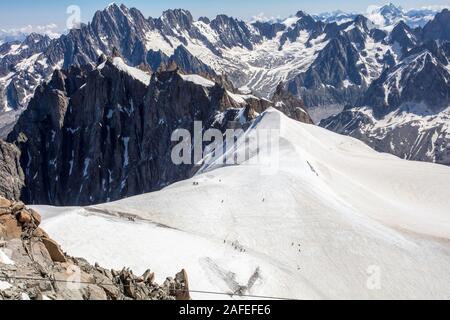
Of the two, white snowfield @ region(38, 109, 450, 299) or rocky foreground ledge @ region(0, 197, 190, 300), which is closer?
rocky foreground ledge @ region(0, 197, 190, 300)

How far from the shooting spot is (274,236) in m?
56.8

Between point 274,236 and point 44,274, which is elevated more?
point 44,274

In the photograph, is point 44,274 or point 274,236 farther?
point 274,236

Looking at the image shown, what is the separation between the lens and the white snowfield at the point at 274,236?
4697 centimetres

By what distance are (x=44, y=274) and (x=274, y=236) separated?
32.4m

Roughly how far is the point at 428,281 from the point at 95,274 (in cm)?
3391

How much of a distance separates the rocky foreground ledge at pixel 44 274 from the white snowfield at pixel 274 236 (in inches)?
366

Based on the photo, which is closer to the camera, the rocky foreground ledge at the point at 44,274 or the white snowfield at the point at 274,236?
the rocky foreground ledge at the point at 44,274

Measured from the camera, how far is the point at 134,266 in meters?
44.0

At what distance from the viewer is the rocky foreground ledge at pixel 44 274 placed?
88.0 ft

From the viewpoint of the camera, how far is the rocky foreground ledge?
2681 centimetres

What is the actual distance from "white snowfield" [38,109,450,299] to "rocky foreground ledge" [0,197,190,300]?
9.29 meters
